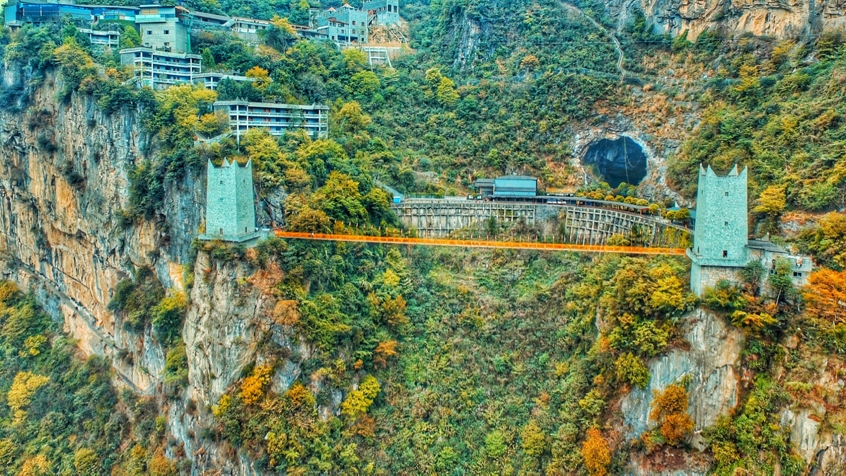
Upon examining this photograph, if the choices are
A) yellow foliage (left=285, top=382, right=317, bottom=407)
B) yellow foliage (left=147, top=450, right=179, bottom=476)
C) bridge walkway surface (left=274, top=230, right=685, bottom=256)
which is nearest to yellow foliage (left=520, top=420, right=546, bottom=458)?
bridge walkway surface (left=274, top=230, right=685, bottom=256)

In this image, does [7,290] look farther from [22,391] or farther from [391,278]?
[391,278]

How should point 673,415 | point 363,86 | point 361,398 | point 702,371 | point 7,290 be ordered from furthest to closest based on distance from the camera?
point 363,86, point 7,290, point 361,398, point 702,371, point 673,415

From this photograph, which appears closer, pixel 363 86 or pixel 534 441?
pixel 534 441

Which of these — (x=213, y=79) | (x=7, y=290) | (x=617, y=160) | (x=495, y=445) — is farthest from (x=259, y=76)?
(x=495, y=445)

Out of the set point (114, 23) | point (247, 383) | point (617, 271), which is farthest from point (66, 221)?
point (617, 271)

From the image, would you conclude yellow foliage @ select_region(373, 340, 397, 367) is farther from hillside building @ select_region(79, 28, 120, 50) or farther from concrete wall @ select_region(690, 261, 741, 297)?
hillside building @ select_region(79, 28, 120, 50)

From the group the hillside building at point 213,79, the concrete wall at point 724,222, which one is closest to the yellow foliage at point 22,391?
the hillside building at point 213,79

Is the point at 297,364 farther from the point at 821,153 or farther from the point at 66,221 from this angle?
the point at 821,153
